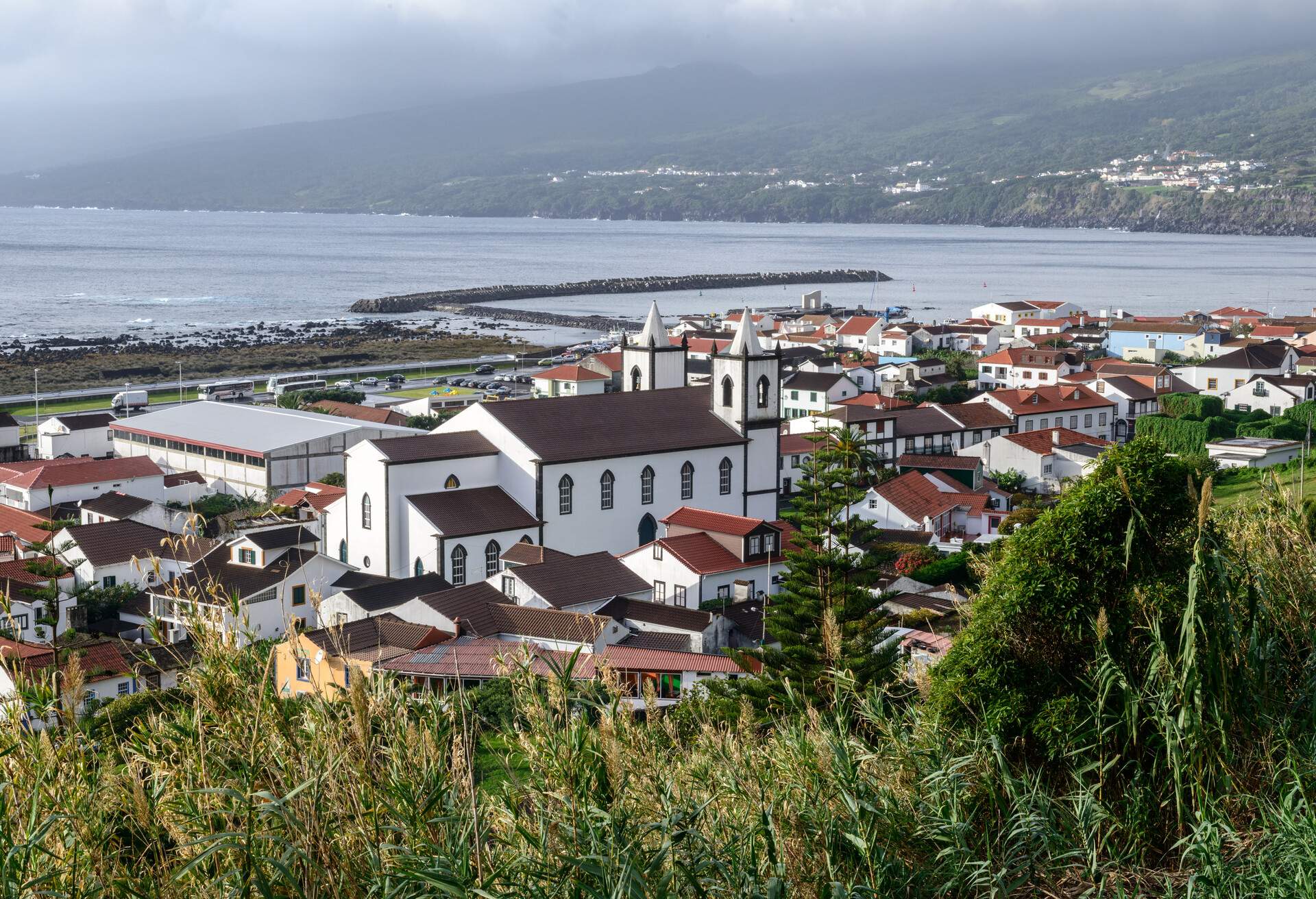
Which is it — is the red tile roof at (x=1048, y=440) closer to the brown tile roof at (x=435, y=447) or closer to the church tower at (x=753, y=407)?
the church tower at (x=753, y=407)

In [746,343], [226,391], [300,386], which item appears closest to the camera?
[746,343]

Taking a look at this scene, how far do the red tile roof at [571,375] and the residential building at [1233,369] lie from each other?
18.6m

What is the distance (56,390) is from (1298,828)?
51256 mm

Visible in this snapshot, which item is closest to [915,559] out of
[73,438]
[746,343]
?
[746,343]

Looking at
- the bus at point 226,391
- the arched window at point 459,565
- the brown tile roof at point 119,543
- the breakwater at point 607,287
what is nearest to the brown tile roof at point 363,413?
the bus at point 226,391

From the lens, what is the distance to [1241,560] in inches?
265

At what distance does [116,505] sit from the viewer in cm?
2659

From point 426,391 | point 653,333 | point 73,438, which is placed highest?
point 653,333

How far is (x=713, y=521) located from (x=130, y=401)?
2846cm

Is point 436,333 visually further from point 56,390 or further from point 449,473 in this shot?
point 449,473

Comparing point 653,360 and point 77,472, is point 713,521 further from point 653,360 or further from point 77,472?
point 77,472

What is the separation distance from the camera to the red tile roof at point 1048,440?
3234 centimetres

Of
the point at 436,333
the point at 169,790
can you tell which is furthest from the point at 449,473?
the point at 436,333

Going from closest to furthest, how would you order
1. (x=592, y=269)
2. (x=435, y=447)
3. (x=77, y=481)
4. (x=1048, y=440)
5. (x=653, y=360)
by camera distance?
(x=435, y=447) → (x=77, y=481) → (x=653, y=360) → (x=1048, y=440) → (x=592, y=269)
